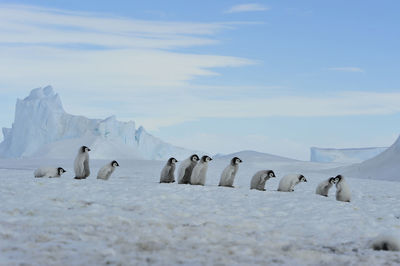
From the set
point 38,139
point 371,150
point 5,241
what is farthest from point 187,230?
point 371,150

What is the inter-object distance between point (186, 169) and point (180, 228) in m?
6.05

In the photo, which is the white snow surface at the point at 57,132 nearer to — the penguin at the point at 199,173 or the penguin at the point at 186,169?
the penguin at the point at 186,169

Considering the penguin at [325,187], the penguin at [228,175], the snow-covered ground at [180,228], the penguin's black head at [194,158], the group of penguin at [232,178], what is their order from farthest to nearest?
the penguin's black head at [194,158] → the penguin at [228,175] → the penguin at [325,187] → the group of penguin at [232,178] → the snow-covered ground at [180,228]

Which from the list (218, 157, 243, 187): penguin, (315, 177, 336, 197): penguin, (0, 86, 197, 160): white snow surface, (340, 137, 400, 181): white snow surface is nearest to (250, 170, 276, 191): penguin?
(218, 157, 243, 187): penguin

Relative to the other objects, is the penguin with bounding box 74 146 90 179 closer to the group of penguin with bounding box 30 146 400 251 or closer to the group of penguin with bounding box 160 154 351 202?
the group of penguin with bounding box 30 146 400 251

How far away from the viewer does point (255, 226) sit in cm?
641

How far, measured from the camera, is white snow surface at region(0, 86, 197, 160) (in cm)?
4522

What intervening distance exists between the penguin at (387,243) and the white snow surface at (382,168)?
22.2 m

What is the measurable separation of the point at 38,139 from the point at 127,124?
744 cm

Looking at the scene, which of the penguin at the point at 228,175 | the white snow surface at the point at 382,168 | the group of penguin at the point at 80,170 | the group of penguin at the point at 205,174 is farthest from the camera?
the white snow surface at the point at 382,168

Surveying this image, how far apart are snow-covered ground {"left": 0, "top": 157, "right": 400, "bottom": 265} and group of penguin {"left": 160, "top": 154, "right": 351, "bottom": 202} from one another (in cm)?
146

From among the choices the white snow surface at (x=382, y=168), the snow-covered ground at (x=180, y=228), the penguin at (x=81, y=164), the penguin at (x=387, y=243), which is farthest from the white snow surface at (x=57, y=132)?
the penguin at (x=387, y=243)

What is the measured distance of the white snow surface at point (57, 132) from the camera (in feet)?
148

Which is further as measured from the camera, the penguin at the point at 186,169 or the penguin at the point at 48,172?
the penguin at the point at 48,172
